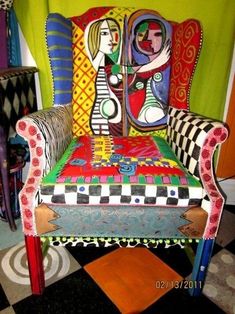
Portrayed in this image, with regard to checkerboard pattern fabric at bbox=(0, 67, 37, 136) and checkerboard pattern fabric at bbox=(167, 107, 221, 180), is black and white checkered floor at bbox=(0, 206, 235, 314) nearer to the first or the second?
checkerboard pattern fabric at bbox=(167, 107, 221, 180)

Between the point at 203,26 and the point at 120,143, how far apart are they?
871 mm

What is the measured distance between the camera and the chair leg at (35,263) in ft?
3.04

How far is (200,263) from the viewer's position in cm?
96

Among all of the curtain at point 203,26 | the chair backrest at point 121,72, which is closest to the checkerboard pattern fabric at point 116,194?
the chair backrest at point 121,72

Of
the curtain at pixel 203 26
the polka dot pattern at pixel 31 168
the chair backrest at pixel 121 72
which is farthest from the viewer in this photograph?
the curtain at pixel 203 26

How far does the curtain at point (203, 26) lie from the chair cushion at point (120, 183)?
0.77 meters

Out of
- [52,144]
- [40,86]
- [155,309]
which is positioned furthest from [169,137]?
[40,86]

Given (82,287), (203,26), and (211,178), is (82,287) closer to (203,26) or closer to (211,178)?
(211,178)

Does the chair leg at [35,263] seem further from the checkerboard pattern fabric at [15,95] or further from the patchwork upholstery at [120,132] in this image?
the checkerboard pattern fabric at [15,95]

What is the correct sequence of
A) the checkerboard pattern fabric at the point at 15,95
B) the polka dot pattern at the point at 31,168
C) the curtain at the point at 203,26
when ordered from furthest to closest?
the curtain at the point at 203,26 < the checkerboard pattern fabric at the point at 15,95 < the polka dot pattern at the point at 31,168

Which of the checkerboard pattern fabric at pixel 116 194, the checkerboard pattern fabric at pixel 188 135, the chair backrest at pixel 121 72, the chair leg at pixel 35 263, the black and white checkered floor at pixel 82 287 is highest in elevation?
the chair backrest at pixel 121 72

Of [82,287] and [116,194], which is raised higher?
[116,194]

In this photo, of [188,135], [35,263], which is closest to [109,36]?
[188,135]

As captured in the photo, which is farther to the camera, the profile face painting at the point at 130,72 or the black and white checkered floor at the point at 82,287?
the profile face painting at the point at 130,72
